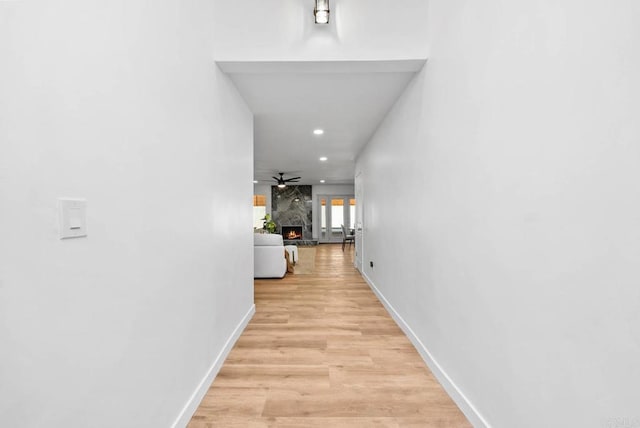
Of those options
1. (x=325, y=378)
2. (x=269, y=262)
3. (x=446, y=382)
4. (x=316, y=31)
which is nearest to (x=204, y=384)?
(x=325, y=378)

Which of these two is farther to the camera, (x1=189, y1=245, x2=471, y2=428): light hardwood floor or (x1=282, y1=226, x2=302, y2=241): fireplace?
(x1=282, y1=226, x2=302, y2=241): fireplace

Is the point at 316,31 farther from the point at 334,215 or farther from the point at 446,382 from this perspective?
the point at 334,215

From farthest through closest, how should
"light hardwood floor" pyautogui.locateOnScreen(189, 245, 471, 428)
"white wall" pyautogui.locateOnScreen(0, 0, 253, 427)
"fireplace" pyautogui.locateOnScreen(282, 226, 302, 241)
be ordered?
"fireplace" pyautogui.locateOnScreen(282, 226, 302, 241)
"light hardwood floor" pyautogui.locateOnScreen(189, 245, 471, 428)
"white wall" pyautogui.locateOnScreen(0, 0, 253, 427)

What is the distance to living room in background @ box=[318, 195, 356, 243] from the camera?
466 inches

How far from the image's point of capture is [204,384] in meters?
1.89

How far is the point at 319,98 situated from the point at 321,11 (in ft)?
3.48

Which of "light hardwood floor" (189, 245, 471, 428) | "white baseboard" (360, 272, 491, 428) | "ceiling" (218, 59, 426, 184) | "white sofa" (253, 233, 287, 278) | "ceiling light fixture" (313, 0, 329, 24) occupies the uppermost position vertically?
"ceiling light fixture" (313, 0, 329, 24)

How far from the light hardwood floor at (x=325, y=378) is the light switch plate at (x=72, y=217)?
4.38 ft

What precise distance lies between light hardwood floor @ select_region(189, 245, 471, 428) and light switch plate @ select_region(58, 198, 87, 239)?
1.34 meters

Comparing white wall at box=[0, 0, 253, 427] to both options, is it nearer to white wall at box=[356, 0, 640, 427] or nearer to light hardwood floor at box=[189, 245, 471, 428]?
light hardwood floor at box=[189, 245, 471, 428]

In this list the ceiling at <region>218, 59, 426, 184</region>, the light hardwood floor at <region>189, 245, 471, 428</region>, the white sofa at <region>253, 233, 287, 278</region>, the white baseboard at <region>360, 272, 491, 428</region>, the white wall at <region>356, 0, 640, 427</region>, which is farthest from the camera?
the white sofa at <region>253, 233, 287, 278</region>

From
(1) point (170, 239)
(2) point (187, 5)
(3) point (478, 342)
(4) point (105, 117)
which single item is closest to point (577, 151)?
(3) point (478, 342)

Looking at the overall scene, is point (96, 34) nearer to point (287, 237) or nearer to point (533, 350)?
point (533, 350)

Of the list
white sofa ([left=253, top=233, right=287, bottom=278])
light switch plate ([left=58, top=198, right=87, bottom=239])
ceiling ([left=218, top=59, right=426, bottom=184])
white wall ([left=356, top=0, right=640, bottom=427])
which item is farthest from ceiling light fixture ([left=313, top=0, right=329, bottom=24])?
white sofa ([left=253, top=233, right=287, bottom=278])
